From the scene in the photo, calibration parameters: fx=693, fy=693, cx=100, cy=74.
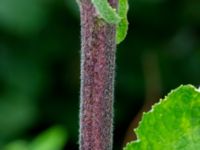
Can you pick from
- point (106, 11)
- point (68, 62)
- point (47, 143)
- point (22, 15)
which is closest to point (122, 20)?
point (106, 11)

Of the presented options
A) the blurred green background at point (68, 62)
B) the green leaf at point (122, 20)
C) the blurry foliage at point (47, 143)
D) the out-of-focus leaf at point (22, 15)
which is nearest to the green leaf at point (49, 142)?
the blurry foliage at point (47, 143)

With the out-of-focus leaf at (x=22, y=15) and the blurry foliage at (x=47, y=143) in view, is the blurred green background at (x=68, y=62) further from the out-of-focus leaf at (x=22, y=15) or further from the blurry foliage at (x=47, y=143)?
the blurry foliage at (x=47, y=143)

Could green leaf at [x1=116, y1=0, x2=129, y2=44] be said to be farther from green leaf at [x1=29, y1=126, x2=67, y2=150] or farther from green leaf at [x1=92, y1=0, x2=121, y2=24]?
green leaf at [x1=29, y1=126, x2=67, y2=150]

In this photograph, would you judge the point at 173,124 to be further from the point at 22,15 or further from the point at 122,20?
the point at 22,15

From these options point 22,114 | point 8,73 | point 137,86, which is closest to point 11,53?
point 8,73

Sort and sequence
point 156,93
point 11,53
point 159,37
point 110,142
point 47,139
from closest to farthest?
point 110,142 < point 47,139 < point 156,93 < point 11,53 < point 159,37

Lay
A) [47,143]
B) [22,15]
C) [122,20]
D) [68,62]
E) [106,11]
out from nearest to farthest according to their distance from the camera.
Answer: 1. [106,11]
2. [122,20]
3. [47,143]
4. [22,15]
5. [68,62]

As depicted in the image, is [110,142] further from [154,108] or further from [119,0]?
[119,0]
